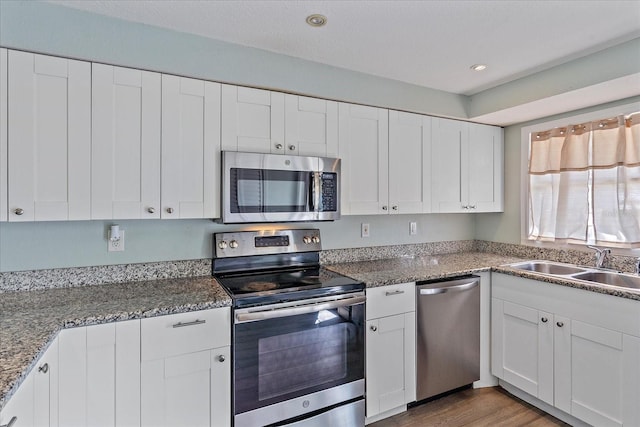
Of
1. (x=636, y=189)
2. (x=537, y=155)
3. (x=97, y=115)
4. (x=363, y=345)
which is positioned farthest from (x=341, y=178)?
(x=636, y=189)

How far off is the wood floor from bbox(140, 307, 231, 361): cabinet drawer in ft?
4.08

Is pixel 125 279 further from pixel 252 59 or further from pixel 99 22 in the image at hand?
pixel 252 59

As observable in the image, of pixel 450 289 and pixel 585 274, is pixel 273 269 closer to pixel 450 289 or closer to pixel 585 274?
pixel 450 289

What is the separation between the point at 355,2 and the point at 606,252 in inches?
93.6

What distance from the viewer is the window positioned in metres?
2.39

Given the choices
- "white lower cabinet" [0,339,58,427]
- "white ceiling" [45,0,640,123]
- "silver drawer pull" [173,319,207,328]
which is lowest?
"white lower cabinet" [0,339,58,427]

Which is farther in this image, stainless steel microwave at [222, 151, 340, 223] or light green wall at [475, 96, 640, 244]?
light green wall at [475, 96, 640, 244]

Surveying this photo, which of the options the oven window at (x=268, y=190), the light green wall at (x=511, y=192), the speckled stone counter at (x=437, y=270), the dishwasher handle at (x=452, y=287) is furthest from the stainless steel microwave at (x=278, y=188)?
the light green wall at (x=511, y=192)

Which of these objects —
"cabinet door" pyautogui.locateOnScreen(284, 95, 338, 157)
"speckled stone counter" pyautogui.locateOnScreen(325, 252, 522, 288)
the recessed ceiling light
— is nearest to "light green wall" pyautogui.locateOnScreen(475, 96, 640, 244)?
"speckled stone counter" pyautogui.locateOnScreen(325, 252, 522, 288)

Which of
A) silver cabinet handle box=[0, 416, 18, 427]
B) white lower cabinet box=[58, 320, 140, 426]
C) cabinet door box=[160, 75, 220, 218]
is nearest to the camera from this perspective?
silver cabinet handle box=[0, 416, 18, 427]

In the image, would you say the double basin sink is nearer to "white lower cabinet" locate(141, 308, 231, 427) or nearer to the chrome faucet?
the chrome faucet

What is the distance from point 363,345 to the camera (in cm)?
214

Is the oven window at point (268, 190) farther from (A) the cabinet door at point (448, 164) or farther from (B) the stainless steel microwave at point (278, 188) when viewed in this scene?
(A) the cabinet door at point (448, 164)

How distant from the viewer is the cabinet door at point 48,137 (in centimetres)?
165
